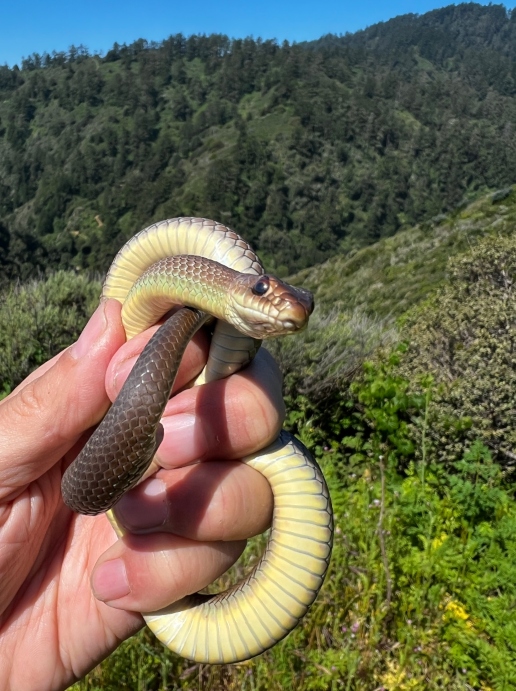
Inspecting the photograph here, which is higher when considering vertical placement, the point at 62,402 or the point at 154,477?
the point at 62,402

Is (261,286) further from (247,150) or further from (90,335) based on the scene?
(247,150)

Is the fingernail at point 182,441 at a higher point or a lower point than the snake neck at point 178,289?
lower

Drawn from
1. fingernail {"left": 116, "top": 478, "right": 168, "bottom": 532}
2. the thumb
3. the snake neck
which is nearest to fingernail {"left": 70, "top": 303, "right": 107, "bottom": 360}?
the thumb

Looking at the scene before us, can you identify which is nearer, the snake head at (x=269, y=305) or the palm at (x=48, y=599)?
the snake head at (x=269, y=305)

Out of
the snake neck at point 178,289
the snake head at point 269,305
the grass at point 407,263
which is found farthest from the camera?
the grass at point 407,263

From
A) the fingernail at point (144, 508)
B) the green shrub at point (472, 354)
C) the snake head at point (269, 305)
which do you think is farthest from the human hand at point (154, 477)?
the green shrub at point (472, 354)

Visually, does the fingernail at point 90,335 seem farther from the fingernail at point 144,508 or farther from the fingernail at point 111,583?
the fingernail at point 111,583

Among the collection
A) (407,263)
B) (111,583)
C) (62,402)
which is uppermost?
(62,402)

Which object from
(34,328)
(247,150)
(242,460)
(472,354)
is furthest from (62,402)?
(247,150)
